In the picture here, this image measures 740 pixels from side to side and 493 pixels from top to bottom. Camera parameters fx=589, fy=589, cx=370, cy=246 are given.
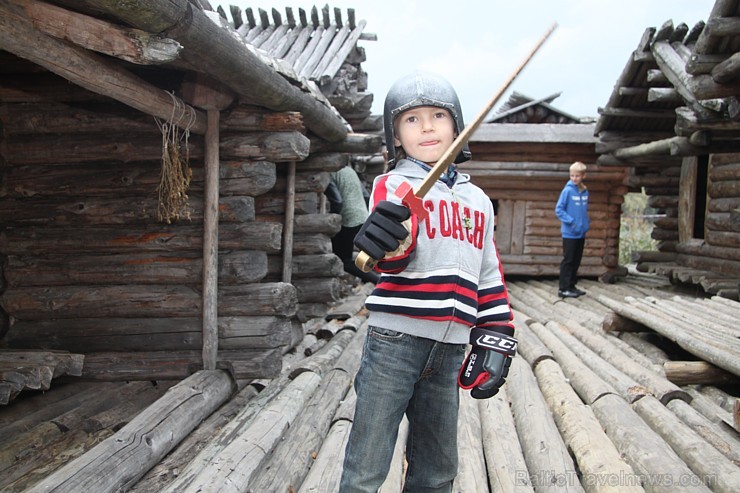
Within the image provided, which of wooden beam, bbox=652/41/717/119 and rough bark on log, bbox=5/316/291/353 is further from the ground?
wooden beam, bbox=652/41/717/119

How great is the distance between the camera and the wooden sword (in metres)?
1.93

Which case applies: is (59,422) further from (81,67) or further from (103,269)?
(81,67)

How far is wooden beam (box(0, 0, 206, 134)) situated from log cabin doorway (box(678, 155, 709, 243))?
32.2ft

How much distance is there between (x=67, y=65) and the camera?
10.1 feet

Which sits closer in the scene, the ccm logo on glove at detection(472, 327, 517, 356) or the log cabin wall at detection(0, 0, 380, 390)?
the ccm logo on glove at detection(472, 327, 517, 356)

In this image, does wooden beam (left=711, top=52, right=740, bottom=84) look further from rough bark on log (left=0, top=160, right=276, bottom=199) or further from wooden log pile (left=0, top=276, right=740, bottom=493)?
rough bark on log (left=0, top=160, right=276, bottom=199)

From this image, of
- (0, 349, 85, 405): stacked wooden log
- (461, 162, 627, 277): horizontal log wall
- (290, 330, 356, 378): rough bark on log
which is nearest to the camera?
(0, 349, 85, 405): stacked wooden log

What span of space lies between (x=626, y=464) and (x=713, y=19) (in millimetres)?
4359

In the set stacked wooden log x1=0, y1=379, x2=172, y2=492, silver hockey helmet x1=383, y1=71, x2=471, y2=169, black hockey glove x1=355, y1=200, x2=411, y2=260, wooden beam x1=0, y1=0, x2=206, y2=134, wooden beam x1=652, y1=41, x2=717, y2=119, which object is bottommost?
stacked wooden log x1=0, y1=379, x2=172, y2=492

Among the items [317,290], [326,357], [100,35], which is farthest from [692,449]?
[317,290]

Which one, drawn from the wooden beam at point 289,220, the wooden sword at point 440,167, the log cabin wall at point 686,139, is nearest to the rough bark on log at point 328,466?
the wooden sword at point 440,167

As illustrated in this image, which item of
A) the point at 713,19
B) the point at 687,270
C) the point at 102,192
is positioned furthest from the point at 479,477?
the point at 687,270

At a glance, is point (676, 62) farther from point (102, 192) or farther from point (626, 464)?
point (102, 192)

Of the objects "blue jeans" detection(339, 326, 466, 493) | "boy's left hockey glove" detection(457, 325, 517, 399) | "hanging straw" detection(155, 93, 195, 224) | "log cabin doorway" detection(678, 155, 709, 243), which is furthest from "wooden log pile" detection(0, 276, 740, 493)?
"log cabin doorway" detection(678, 155, 709, 243)
